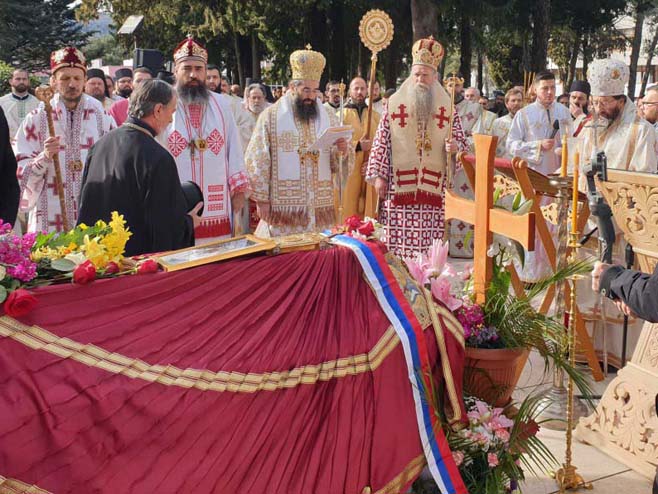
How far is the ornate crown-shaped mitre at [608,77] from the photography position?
211 inches

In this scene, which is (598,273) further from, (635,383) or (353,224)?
(635,383)

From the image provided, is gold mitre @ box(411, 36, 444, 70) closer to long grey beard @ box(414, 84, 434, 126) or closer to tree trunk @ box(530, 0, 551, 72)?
long grey beard @ box(414, 84, 434, 126)

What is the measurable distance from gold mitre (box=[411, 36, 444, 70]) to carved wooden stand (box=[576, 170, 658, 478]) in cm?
302

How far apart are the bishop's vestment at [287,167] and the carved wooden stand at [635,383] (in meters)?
3.13

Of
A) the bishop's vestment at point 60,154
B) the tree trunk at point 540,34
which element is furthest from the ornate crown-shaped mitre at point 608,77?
the tree trunk at point 540,34

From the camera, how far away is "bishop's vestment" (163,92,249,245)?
580cm

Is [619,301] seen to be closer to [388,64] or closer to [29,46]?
[388,64]

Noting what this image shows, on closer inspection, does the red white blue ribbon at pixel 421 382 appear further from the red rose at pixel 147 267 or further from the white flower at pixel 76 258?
the white flower at pixel 76 258

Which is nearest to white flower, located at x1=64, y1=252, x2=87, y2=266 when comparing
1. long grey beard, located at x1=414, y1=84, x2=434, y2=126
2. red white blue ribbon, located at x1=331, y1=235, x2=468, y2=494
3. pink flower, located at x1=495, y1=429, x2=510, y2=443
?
red white blue ribbon, located at x1=331, y1=235, x2=468, y2=494

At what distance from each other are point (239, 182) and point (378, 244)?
9.56 ft

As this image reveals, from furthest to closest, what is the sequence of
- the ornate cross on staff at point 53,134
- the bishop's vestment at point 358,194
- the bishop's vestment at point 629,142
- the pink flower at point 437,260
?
the bishop's vestment at point 358,194
the ornate cross on staff at point 53,134
the bishop's vestment at point 629,142
the pink flower at point 437,260

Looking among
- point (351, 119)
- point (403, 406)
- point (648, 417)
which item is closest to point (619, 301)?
point (403, 406)

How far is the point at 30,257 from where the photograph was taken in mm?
2719

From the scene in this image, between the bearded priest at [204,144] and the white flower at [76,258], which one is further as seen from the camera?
the bearded priest at [204,144]
